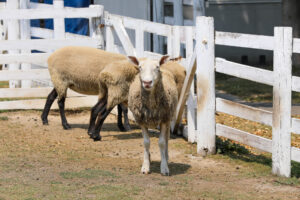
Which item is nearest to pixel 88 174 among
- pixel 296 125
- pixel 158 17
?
pixel 296 125

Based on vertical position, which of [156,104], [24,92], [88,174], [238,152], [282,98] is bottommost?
[238,152]

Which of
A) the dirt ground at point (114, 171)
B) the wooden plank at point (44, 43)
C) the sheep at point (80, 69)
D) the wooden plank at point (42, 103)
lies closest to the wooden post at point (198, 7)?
the wooden plank at point (44, 43)

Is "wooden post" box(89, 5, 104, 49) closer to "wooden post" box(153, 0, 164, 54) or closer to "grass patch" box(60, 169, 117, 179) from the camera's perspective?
"wooden post" box(153, 0, 164, 54)

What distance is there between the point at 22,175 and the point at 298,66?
12213 millimetres

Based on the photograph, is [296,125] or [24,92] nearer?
[296,125]

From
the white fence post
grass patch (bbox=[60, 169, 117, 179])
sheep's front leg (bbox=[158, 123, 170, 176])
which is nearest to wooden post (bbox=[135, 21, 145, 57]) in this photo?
sheep's front leg (bbox=[158, 123, 170, 176])

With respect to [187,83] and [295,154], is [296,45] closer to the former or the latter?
[295,154]

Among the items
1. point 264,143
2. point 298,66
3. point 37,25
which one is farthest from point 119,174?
point 298,66

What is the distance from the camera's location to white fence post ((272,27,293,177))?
6297mm

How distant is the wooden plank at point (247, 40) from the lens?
6574mm

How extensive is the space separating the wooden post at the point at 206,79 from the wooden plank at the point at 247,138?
0.15 metres

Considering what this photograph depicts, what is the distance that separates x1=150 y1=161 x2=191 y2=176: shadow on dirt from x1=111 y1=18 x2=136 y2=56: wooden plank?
2927mm

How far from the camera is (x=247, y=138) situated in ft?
23.4

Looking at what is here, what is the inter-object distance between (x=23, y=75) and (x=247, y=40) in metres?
5.17
